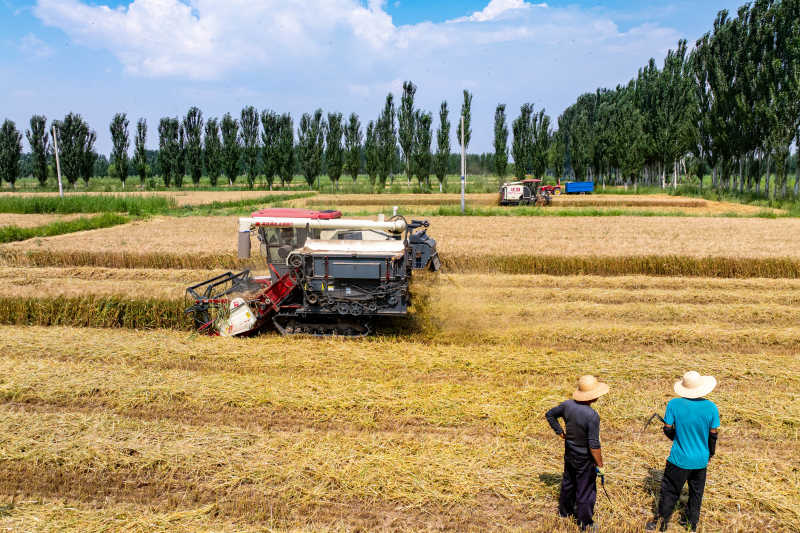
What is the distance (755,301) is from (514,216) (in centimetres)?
1893

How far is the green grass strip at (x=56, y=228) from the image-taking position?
75.4ft

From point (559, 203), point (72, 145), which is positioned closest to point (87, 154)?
point (72, 145)

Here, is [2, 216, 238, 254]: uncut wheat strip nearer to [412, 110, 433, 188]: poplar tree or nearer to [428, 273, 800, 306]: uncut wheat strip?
[428, 273, 800, 306]: uncut wheat strip

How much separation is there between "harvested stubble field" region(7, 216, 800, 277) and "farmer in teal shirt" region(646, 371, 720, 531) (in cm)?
1163

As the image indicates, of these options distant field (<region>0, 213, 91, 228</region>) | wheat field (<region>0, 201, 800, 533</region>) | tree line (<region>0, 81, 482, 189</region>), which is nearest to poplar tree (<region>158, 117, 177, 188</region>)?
tree line (<region>0, 81, 482, 189</region>)

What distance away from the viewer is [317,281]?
975 centimetres

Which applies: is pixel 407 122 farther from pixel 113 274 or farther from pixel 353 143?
pixel 113 274

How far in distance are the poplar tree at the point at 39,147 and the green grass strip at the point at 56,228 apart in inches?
1757

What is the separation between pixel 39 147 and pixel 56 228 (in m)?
51.6

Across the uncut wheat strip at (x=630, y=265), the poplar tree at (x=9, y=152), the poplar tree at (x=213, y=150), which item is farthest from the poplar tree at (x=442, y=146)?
the poplar tree at (x=9, y=152)

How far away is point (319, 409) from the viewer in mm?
7156

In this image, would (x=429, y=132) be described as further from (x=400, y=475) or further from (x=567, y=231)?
(x=400, y=475)

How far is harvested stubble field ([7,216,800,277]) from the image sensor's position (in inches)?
615

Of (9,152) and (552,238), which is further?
(9,152)
